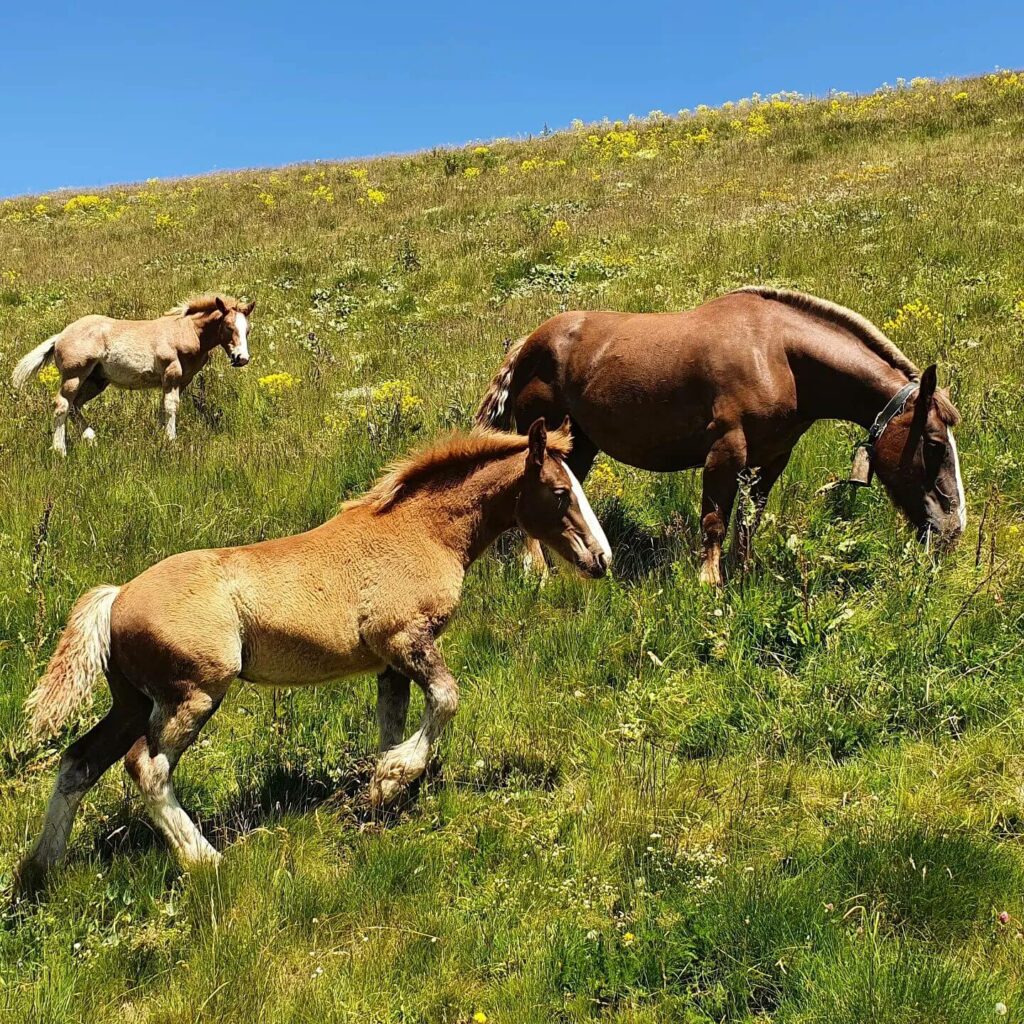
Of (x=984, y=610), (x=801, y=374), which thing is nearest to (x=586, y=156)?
(x=801, y=374)

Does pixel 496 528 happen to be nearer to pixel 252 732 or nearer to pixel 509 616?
pixel 509 616

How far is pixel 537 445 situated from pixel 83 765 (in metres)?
2.65

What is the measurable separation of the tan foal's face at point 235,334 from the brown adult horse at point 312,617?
299 inches

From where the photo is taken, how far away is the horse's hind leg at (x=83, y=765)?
146 inches

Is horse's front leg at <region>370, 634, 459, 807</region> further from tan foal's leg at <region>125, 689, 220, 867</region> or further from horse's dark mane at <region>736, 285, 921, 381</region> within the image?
horse's dark mane at <region>736, 285, 921, 381</region>

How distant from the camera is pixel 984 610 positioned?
5.28 m

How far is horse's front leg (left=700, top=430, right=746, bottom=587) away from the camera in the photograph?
6.30 m

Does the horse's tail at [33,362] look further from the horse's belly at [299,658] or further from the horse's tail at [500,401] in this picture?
the horse's belly at [299,658]

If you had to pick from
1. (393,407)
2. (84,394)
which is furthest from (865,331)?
(84,394)

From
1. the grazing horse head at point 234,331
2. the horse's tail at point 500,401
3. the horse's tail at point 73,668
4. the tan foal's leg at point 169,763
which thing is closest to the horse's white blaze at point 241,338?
the grazing horse head at point 234,331

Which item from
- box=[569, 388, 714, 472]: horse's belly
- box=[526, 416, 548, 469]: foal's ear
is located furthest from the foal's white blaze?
box=[569, 388, 714, 472]: horse's belly

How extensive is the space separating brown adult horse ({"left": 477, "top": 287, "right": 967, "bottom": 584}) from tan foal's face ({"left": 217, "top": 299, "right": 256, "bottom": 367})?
581 centimetres

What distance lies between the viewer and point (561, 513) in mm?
4645

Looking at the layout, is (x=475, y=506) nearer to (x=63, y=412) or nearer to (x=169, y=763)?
(x=169, y=763)
